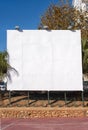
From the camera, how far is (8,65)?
24812 mm

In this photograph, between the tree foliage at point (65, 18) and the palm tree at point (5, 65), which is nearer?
the palm tree at point (5, 65)

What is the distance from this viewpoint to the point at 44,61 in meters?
24.9

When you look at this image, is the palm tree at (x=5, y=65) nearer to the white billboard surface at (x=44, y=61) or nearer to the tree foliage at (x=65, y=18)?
the white billboard surface at (x=44, y=61)

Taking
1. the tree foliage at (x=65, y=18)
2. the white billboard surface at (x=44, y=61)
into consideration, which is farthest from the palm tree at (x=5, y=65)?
the tree foliage at (x=65, y=18)

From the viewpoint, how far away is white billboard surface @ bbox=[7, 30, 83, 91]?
2481 centimetres

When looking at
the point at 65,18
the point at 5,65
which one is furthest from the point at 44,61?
the point at 65,18

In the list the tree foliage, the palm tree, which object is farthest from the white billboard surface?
the tree foliage

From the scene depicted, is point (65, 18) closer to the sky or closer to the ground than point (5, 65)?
closer to the sky

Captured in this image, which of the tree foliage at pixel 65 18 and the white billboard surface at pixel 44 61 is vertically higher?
the tree foliage at pixel 65 18

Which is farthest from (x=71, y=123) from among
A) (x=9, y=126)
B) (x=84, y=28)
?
(x=84, y=28)

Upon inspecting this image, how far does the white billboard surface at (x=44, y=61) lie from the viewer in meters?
24.8

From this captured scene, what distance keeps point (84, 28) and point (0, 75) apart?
14377 mm

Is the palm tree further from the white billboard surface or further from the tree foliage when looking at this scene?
the tree foliage

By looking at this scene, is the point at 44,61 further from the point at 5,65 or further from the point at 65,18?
the point at 65,18
